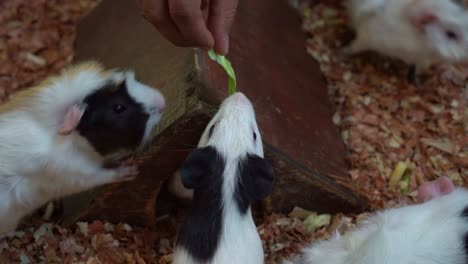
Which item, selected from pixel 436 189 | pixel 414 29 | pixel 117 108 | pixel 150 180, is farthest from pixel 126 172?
pixel 414 29

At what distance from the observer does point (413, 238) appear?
1.80 meters

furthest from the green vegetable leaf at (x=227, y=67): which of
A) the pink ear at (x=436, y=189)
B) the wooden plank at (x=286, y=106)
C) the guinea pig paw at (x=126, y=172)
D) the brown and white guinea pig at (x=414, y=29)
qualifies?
the brown and white guinea pig at (x=414, y=29)

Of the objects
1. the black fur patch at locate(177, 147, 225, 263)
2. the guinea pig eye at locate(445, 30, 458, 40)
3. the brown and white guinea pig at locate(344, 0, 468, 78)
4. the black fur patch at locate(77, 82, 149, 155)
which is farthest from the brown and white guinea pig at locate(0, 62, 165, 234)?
the guinea pig eye at locate(445, 30, 458, 40)

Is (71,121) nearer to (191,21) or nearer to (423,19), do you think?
(191,21)

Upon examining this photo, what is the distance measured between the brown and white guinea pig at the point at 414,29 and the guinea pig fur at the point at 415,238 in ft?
4.17

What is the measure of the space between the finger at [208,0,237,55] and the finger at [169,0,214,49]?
63 mm

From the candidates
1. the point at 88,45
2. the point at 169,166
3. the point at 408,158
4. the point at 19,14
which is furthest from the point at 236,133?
the point at 19,14

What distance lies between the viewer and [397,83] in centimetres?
327

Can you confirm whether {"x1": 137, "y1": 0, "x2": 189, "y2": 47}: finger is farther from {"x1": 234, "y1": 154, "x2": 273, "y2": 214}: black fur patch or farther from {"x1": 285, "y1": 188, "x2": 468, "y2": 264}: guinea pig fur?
{"x1": 285, "y1": 188, "x2": 468, "y2": 264}: guinea pig fur

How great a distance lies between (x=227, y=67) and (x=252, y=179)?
0.46m

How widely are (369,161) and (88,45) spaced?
5.68ft

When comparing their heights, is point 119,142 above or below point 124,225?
above

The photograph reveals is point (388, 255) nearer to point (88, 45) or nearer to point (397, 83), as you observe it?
point (397, 83)

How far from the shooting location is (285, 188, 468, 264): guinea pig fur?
175 cm
